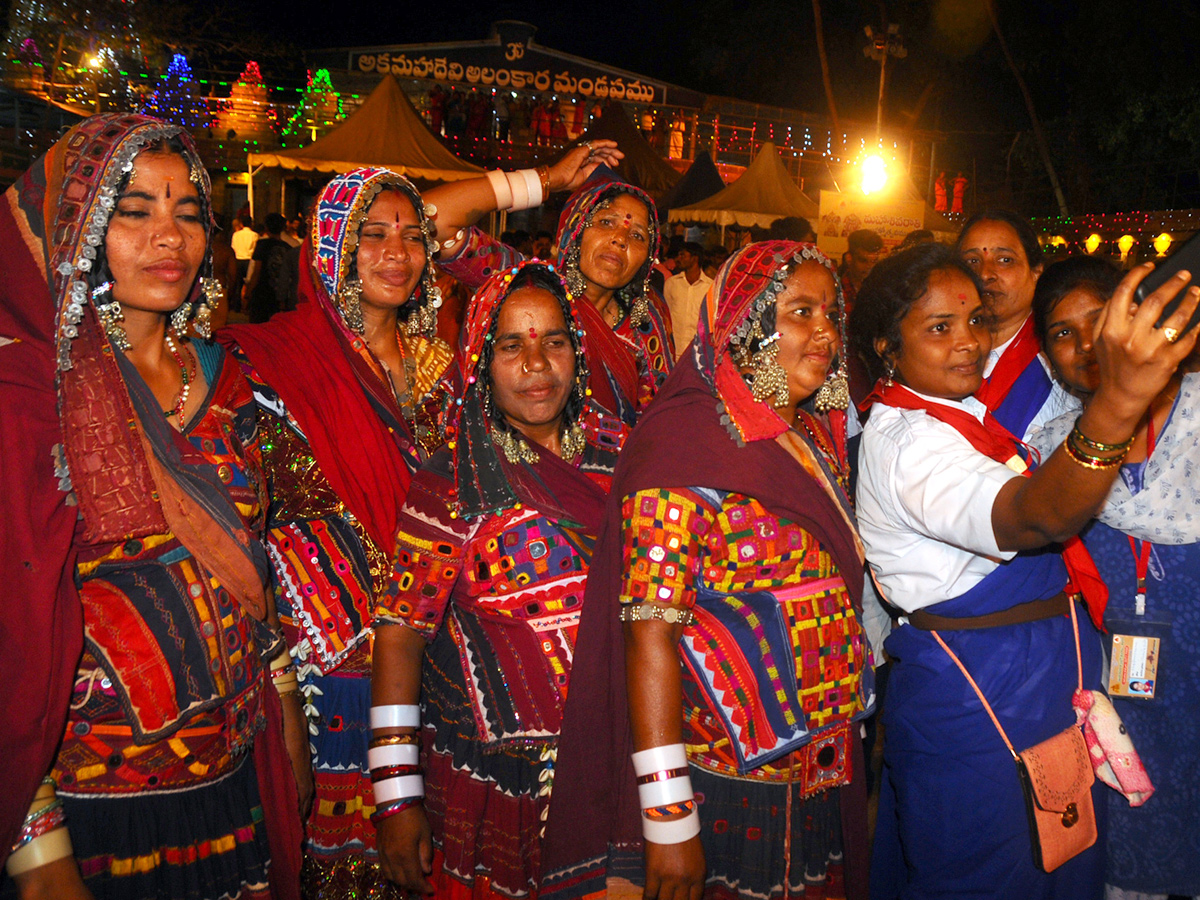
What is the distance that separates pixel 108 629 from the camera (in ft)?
5.77

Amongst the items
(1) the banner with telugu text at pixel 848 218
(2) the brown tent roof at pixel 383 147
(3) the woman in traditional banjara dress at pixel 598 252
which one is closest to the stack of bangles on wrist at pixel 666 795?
(3) the woman in traditional banjara dress at pixel 598 252

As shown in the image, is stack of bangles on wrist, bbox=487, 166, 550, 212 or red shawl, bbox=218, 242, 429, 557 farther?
stack of bangles on wrist, bbox=487, 166, 550, 212

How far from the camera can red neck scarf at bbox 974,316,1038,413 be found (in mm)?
3005

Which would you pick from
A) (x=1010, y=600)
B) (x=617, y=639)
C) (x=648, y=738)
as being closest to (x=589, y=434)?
(x=617, y=639)

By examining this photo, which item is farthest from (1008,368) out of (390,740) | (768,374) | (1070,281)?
(390,740)

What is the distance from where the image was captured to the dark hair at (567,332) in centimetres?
231

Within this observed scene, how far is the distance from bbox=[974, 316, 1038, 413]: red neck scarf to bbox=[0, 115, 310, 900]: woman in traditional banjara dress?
2385 mm

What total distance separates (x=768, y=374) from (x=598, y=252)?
5.92 ft

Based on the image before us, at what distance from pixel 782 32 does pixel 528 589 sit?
1044 inches

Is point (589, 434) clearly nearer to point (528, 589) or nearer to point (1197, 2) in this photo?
point (528, 589)

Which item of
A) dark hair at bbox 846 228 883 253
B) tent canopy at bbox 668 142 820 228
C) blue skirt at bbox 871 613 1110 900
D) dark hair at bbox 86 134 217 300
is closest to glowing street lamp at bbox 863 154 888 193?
tent canopy at bbox 668 142 820 228

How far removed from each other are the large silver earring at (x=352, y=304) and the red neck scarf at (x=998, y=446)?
1655 millimetres

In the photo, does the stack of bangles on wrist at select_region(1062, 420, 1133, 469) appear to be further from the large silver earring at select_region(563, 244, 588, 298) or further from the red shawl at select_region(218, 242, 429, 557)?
the large silver earring at select_region(563, 244, 588, 298)

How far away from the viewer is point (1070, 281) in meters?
2.65
